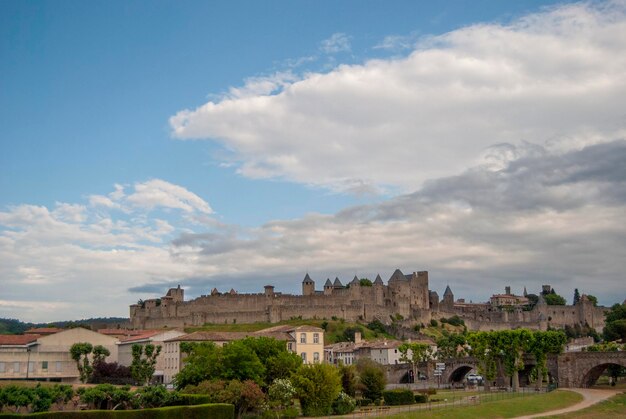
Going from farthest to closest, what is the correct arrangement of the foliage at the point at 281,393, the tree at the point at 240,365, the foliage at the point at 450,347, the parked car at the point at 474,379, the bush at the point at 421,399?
1. the foliage at the point at 450,347
2. the parked car at the point at 474,379
3. the bush at the point at 421,399
4. the tree at the point at 240,365
5. the foliage at the point at 281,393

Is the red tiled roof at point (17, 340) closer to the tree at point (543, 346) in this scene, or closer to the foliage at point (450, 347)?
the tree at point (543, 346)

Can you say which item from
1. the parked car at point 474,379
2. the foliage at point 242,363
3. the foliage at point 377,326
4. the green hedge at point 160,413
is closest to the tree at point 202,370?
the foliage at point 242,363

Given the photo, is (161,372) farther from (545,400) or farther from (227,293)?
(227,293)

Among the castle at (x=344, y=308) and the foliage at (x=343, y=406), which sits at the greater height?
the castle at (x=344, y=308)

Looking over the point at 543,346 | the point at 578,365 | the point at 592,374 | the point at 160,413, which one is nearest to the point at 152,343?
the point at 160,413

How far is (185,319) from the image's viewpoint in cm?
16962

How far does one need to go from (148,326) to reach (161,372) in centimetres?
8555

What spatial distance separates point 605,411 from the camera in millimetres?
61344

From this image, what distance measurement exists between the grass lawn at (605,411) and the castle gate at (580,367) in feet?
39.2

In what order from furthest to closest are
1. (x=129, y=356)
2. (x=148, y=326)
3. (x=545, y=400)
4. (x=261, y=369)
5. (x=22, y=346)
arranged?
(x=148, y=326)
(x=129, y=356)
(x=22, y=346)
(x=545, y=400)
(x=261, y=369)

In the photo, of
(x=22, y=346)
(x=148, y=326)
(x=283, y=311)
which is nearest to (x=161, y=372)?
(x=22, y=346)

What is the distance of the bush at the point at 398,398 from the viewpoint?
2733 inches

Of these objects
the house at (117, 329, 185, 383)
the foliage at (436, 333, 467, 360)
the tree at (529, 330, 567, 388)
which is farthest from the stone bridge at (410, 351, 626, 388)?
the house at (117, 329, 185, 383)

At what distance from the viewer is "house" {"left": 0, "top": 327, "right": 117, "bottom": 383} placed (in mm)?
79000
